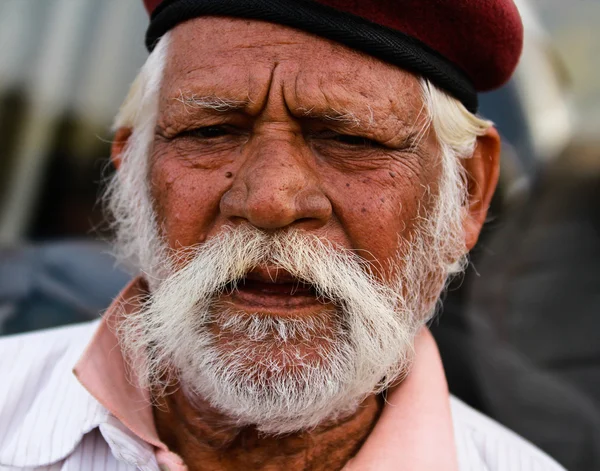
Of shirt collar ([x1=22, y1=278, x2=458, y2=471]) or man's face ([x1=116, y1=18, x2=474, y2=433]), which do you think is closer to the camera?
man's face ([x1=116, y1=18, x2=474, y2=433])

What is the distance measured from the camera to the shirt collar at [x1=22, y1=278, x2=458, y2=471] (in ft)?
5.48

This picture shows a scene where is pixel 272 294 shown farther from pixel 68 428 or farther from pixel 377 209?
pixel 68 428

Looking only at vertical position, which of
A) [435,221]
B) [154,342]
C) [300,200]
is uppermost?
[300,200]

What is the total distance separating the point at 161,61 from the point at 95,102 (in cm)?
178

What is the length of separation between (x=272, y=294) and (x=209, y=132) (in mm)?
473

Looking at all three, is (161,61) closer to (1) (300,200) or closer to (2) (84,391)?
(1) (300,200)

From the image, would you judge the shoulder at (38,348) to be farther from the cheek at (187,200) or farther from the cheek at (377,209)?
the cheek at (377,209)

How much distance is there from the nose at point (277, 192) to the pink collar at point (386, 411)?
576 millimetres

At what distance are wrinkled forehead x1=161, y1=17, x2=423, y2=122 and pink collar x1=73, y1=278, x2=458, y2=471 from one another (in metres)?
0.75

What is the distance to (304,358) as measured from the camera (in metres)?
1.55

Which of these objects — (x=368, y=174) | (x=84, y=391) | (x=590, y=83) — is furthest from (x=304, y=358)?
(x=590, y=83)

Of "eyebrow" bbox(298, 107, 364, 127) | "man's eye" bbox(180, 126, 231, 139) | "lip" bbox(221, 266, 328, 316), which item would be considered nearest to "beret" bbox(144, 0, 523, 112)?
"eyebrow" bbox(298, 107, 364, 127)

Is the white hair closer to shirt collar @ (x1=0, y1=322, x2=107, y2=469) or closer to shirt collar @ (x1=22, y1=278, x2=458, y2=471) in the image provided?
shirt collar @ (x1=22, y1=278, x2=458, y2=471)

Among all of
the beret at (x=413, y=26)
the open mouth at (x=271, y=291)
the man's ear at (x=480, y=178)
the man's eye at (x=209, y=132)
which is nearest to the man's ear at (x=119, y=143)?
the beret at (x=413, y=26)
